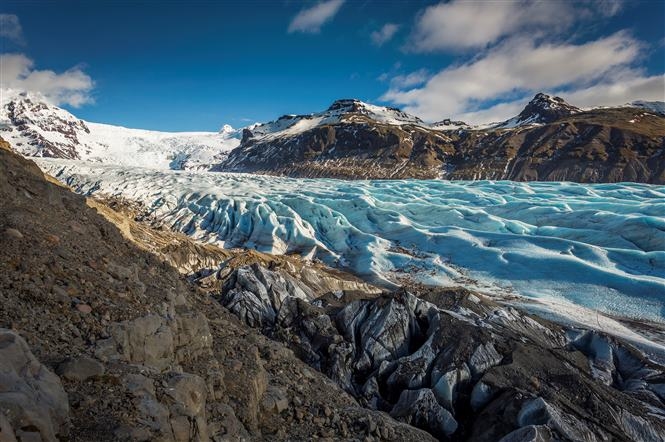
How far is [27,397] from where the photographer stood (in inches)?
157

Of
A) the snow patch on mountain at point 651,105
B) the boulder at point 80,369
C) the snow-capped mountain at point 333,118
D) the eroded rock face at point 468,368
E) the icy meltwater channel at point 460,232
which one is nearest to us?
the boulder at point 80,369

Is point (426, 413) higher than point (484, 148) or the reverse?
the reverse

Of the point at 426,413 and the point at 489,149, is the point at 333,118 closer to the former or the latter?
the point at 489,149

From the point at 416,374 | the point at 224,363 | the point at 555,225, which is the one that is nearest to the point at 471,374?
the point at 416,374

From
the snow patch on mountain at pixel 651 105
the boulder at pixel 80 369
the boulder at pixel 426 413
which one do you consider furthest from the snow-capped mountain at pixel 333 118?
the boulder at pixel 80 369

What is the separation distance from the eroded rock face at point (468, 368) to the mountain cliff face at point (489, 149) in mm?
96072

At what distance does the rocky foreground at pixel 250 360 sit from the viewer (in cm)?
476

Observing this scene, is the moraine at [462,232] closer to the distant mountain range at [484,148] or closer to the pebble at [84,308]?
the pebble at [84,308]

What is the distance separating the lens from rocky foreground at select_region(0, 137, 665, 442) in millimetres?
4762

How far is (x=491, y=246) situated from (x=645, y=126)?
10482 cm

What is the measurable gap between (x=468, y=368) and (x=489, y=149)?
379ft

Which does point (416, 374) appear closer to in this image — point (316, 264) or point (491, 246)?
point (316, 264)

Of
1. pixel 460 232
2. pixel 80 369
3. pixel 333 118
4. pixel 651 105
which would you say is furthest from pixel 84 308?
pixel 651 105

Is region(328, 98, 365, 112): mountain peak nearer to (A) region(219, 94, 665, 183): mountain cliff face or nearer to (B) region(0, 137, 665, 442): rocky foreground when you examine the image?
(A) region(219, 94, 665, 183): mountain cliff face
